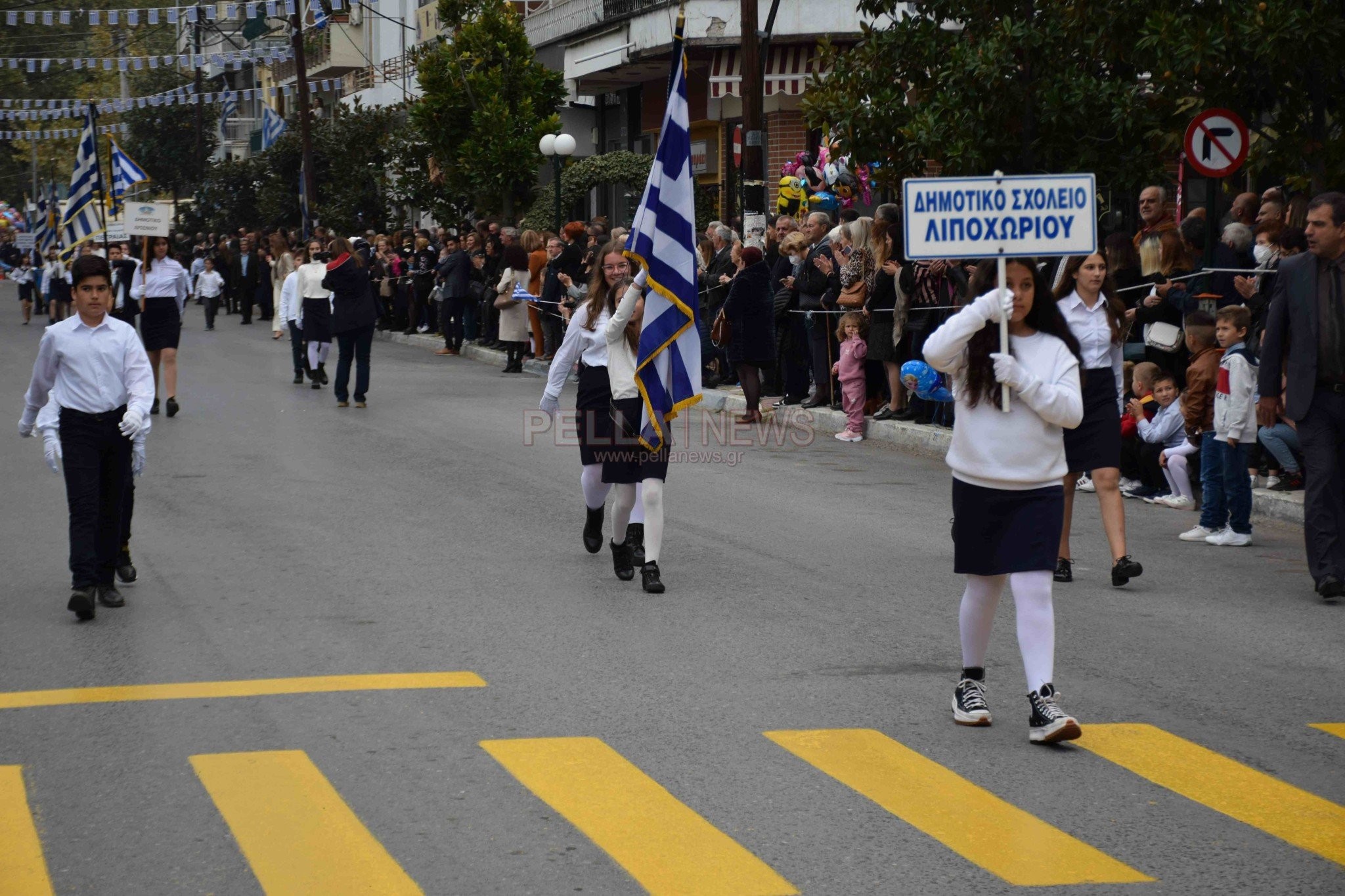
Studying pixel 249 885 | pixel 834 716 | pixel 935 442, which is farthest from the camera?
pixel 935 442

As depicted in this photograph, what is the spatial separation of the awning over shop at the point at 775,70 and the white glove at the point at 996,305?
78.3ft

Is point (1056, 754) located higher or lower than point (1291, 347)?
lower

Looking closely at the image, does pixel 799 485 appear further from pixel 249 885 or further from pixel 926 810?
pixel 249 885

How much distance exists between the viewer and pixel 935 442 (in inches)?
613

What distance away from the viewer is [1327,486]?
9.20 m

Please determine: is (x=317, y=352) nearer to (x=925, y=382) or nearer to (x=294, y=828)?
(x=925, y=382)

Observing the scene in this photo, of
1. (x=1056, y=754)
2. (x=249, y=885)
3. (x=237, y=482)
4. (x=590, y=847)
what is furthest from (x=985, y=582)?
(x=237, y=482)

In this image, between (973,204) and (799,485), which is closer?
(973,204)

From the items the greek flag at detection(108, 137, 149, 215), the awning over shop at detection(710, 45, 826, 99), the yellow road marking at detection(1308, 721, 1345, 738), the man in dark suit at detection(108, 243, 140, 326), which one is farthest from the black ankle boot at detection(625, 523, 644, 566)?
the greek flag at detection(108, 137, 149, 215)

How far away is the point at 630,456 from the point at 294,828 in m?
4.35

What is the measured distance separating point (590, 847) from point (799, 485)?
8604mm

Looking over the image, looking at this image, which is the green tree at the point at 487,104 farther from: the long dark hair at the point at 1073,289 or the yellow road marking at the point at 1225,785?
the yellow road marking at the point at 1225,785

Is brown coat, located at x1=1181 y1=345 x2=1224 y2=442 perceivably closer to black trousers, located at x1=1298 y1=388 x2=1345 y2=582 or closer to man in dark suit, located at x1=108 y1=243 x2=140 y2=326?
black trousers, located at x1=1298 y1=388 x2=1345 y2=582

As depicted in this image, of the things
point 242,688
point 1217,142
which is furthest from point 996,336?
point 1217,142
